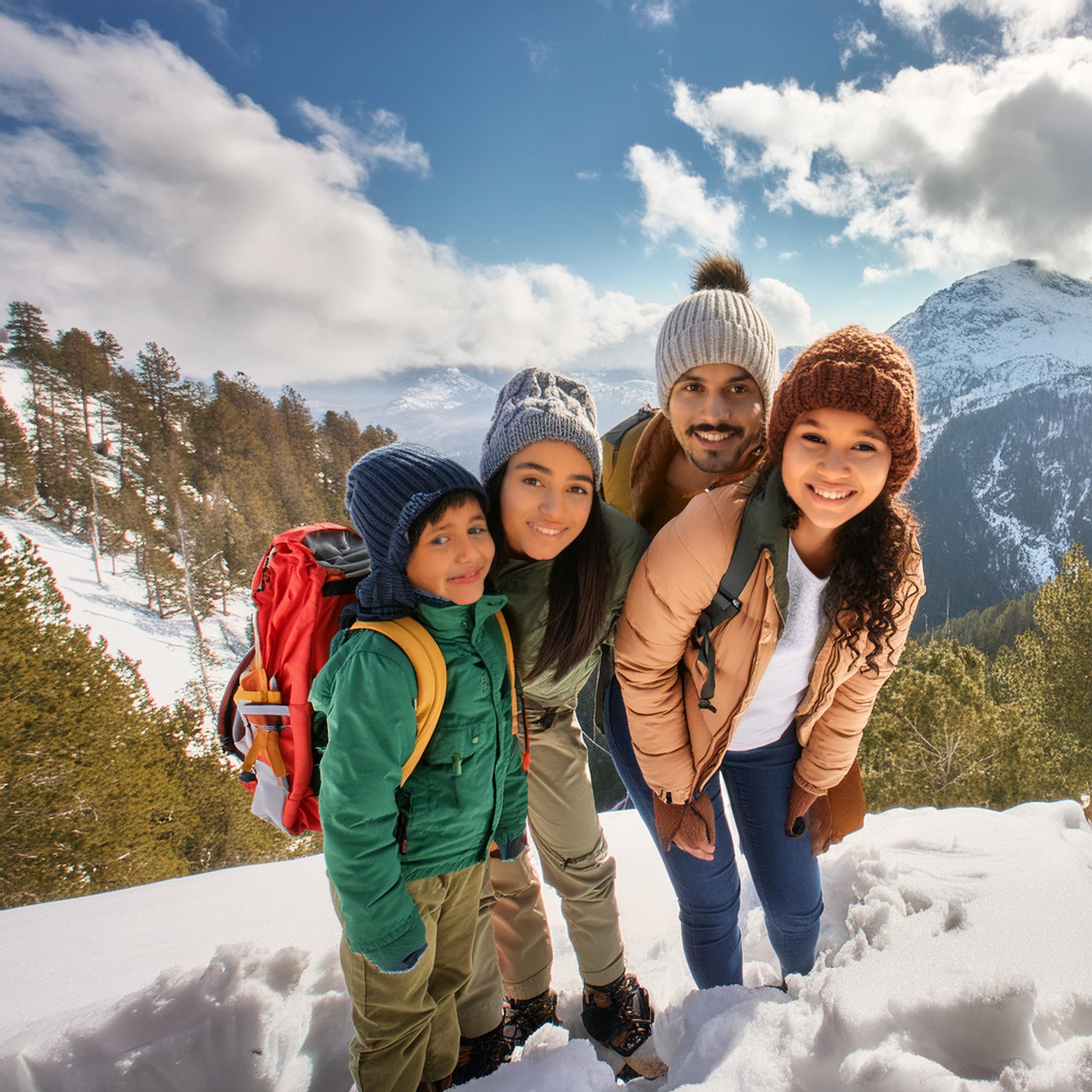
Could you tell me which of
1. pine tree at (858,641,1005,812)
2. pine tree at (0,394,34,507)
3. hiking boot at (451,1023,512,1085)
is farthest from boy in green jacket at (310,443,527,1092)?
pine tree at (0,394,34,507)

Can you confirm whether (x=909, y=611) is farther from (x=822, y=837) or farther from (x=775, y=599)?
(x=822, y=837)

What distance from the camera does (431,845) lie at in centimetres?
Answer: 189

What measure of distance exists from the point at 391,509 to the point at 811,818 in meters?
2.15

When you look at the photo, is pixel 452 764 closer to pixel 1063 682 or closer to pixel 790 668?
pixel 790 668

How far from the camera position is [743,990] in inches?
83.4

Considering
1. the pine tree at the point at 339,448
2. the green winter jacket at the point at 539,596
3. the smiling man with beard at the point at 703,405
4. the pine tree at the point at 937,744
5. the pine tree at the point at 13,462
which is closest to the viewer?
the green winter jacket at the point at 539,596

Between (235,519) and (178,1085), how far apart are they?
2690cm

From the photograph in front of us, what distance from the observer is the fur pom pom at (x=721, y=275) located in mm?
2822

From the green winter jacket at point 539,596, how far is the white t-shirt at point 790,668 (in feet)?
1.93

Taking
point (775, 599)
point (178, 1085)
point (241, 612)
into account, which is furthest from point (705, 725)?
point (241, 612)

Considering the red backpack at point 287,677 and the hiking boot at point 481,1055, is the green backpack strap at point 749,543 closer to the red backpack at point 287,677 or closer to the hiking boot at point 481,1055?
the red backpack at point 287,677

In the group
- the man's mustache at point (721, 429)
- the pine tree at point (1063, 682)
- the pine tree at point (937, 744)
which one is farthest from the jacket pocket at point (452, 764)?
the pine tree at point (1063, 682)

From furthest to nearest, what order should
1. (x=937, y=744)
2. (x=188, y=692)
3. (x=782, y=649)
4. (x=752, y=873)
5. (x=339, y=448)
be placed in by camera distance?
(x=339, y=448) → (x=188, y=692) → (x=937, y=744) → (x=752, y=873) → (x=782, y=649)

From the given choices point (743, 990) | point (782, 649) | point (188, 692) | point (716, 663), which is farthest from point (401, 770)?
point (188, 692)
